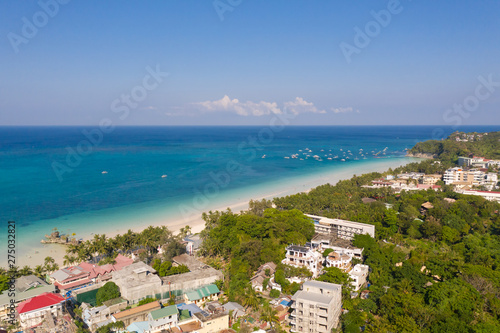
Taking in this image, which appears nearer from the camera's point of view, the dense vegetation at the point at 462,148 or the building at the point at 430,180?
the building at the point at 430,180

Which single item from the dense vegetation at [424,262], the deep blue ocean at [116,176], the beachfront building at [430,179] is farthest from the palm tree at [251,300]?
the beachfront building at [430,179]

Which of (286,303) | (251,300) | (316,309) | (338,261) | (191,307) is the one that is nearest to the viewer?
(316,309)

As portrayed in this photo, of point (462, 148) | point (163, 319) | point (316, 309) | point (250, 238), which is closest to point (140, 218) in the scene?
point (250, 238)

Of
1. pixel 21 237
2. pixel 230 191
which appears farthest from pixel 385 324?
pixel 230 191

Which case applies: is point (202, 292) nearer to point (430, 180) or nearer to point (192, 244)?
point (192, 244)

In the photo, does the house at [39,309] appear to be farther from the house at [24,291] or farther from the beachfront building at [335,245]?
the beachfront building at [335,245]

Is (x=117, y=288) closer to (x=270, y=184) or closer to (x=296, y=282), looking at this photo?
(x=296, y=282)
